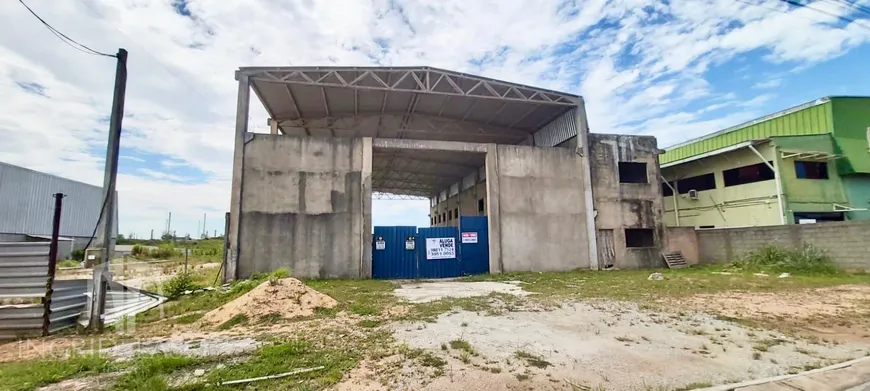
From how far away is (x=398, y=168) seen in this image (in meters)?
25.2

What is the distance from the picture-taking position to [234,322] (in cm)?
661

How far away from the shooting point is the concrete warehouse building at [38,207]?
20047 mm

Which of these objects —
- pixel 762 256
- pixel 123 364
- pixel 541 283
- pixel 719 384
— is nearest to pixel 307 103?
pixel 541 283

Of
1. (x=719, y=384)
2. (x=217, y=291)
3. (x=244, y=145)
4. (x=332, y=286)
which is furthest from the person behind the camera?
Answer: (x=244, y=145)

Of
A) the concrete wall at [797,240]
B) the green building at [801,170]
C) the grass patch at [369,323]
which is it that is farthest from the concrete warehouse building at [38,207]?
the green building at [801,170]

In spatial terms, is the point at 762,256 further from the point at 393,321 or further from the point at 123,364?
the point at 123,364

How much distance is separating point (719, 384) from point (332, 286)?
10.0 metres

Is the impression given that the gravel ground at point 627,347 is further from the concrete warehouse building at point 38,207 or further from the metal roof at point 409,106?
the concrete warehouse building at point 38,207

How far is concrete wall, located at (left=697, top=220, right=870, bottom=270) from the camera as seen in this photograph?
12875 millimetres

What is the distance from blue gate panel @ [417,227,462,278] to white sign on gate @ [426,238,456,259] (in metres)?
0.12

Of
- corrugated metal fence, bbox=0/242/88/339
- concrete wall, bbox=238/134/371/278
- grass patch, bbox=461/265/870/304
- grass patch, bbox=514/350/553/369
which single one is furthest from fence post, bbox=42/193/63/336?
grass patch, bbox=461/265/870/304

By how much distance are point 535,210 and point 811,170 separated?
1363cm

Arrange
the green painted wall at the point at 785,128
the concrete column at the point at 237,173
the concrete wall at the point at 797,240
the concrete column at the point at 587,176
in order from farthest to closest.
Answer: the green painted wall at the point at 785,128, the concrete column at the point at 587,176, the concrete column at the point at 237,173, the concrete wall at the point at 797,240

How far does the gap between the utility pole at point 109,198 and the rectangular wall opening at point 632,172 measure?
18720 millimetres
